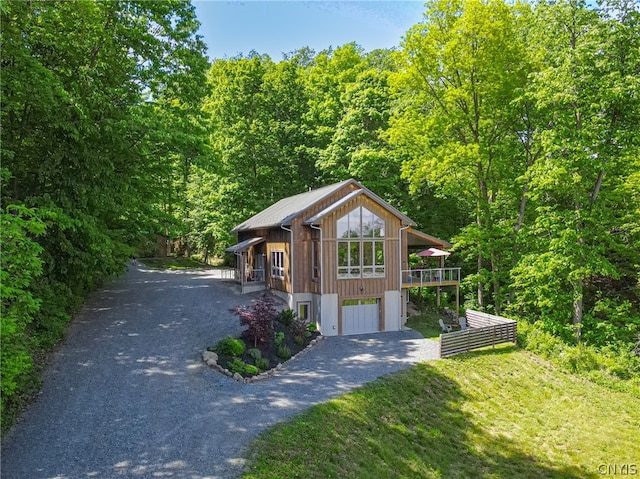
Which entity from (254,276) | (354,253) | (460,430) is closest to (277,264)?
(254,276)

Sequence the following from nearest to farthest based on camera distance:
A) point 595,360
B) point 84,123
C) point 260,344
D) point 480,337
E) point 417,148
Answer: point 84,123 → point 260,344 → point 595,360 → point 480,337 → point 417,148

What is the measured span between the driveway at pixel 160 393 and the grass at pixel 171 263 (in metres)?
15.7

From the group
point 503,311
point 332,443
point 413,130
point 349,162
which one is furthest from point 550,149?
point 332,443

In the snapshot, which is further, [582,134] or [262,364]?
[582,134]

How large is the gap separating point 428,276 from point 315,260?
6.57 metres

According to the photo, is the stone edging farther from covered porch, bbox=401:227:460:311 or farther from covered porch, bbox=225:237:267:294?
covered porch, bbox=401:227:460:311

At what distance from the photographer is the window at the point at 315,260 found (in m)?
18.1

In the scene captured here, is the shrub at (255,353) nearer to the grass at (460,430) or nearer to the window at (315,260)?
the grass at (460,430)

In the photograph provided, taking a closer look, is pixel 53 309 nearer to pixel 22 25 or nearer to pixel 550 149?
pixel 22 25

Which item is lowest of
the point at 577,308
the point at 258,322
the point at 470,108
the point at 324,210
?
the point at 577,308

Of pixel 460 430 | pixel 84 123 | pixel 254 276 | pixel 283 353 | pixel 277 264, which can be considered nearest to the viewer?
pixel 460 430

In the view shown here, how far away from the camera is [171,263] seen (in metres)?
35.6

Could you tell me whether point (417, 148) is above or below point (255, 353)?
above

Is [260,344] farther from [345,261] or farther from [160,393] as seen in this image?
[345,261]
